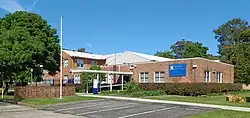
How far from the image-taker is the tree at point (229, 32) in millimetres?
77500

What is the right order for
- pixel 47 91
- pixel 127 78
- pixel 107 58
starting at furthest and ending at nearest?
pixel 107 58 < pixel 127 78 < pixel 47 91

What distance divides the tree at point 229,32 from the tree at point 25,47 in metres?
50.2

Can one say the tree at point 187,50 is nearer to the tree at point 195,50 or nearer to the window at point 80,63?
the tree at point 195,50

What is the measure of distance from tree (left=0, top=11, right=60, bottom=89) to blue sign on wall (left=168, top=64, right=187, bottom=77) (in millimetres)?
13222

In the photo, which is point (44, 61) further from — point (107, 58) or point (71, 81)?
point (107, 58)

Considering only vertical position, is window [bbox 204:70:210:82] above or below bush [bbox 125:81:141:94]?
above

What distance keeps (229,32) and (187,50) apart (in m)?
11.3

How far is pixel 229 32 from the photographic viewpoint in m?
79.7

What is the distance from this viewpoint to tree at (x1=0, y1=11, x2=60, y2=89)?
2552 cm

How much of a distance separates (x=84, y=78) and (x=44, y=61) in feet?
16.8

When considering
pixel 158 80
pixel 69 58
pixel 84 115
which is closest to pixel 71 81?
pixel 69 58

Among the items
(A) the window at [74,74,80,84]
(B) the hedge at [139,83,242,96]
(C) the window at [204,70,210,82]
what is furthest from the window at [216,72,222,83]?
(A) the window at [74,74,80,84]

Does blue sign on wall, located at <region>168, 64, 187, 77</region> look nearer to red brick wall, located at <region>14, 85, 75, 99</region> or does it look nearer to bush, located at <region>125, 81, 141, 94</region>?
bush, located at <region>125, 81, 141, 94</region>

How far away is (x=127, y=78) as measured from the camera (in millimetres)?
40750
